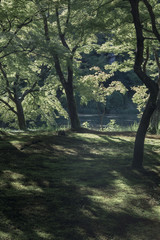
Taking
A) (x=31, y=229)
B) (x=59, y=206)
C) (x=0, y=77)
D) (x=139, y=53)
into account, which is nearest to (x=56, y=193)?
(x=59, y=206)

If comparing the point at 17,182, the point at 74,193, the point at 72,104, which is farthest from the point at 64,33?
the point at 74,193

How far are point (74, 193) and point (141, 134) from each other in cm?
256

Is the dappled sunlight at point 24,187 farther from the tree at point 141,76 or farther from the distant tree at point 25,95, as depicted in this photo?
the distant tree at point 25,95

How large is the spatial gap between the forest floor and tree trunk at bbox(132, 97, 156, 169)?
0.97 ft

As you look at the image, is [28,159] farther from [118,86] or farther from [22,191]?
[118,86]

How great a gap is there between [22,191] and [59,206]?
969mm

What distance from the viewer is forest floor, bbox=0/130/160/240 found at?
476 cm

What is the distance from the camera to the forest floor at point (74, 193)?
4.76 meters

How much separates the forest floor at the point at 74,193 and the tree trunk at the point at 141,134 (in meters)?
0.30

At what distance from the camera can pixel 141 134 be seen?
25.6 ft

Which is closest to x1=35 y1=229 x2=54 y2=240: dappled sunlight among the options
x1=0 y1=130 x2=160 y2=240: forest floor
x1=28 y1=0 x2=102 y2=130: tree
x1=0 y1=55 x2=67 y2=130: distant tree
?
x1=0 y1=130 x2=160 y2=240: forest floor

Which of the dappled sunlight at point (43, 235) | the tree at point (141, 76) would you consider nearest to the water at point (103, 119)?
the tree at point (141, 76)

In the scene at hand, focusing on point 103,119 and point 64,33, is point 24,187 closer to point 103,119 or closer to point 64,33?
point 64,33

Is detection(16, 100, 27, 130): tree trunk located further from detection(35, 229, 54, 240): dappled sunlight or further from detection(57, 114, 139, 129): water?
detection(57, 114, 139, 129): water
